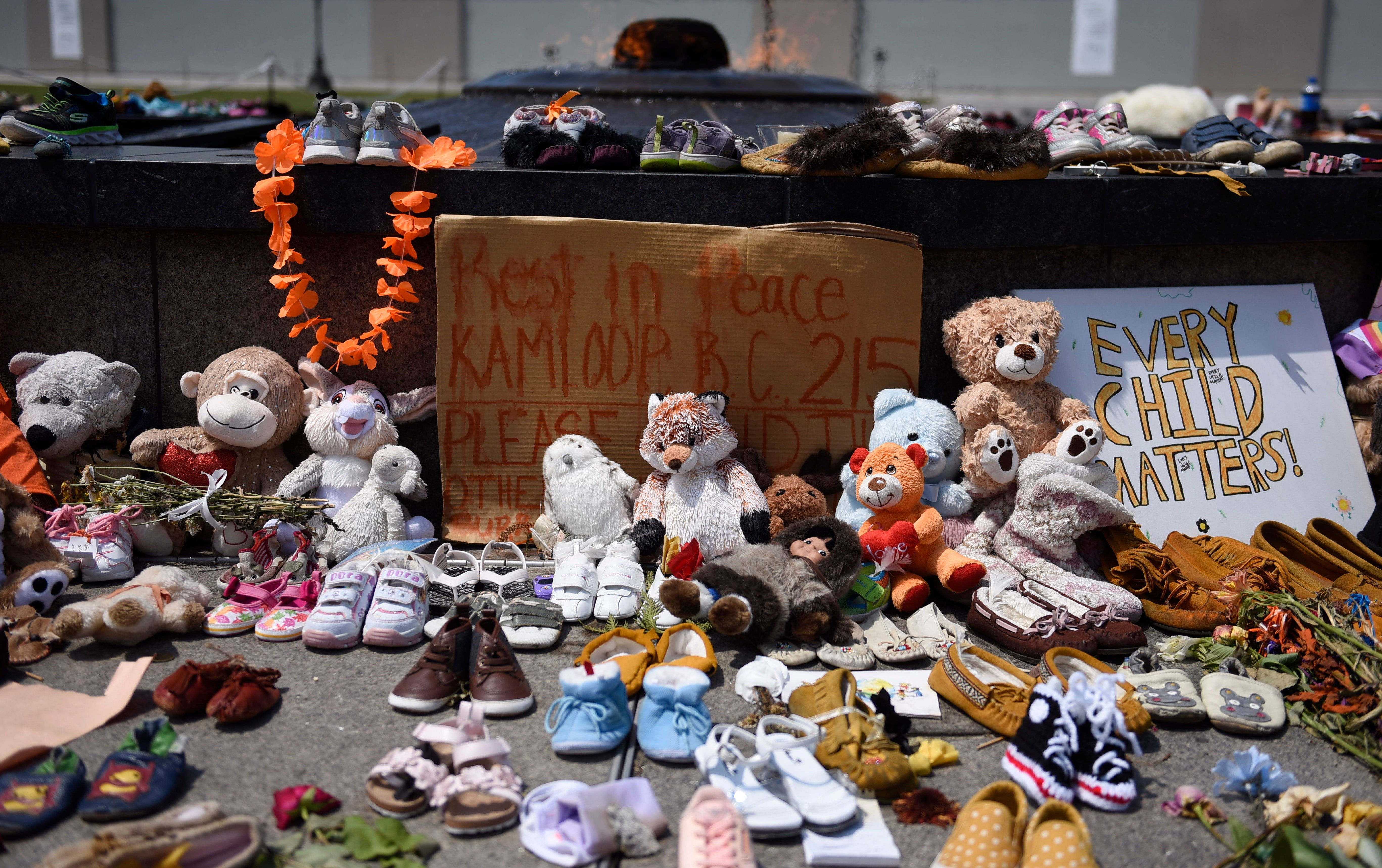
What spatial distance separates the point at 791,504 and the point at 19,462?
99.8 inches

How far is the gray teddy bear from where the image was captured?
3.13 metres

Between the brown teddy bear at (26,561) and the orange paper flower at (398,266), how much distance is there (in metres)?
1.29

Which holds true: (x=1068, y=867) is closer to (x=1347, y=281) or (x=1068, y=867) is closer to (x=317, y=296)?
(x=317, y=296)

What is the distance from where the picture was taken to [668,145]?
11.0ft

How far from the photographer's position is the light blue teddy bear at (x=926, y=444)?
3.11 metres

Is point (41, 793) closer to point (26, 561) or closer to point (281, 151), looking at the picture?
point (26, 561)

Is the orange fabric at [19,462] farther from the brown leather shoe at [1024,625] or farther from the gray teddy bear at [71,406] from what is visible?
the brown leather shoe at [1024,625]

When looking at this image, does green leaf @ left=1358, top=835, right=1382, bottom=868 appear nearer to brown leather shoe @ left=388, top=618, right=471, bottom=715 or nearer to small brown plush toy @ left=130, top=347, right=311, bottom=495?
brown leather shoe @ left=388, top=618, right=471, bottom=715

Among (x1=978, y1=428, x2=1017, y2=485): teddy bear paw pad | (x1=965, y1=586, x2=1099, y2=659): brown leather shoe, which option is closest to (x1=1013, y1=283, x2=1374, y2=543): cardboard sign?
(x1=978, y1=428, x2=1017, y2=485): teddy bear paw pad

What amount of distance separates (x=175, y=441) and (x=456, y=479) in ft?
3.15

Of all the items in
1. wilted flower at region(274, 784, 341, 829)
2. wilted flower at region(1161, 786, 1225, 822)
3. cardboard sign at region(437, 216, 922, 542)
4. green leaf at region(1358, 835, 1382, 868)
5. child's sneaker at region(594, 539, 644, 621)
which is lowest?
wilted flower at region(1161, 786, 1225, 822)

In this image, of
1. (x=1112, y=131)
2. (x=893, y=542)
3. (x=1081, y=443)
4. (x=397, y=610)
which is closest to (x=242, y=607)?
(x=397, y=610)

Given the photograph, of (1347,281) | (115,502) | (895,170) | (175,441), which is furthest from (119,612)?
(1347,281)

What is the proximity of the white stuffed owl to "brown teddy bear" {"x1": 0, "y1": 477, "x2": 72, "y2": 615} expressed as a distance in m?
1.47
